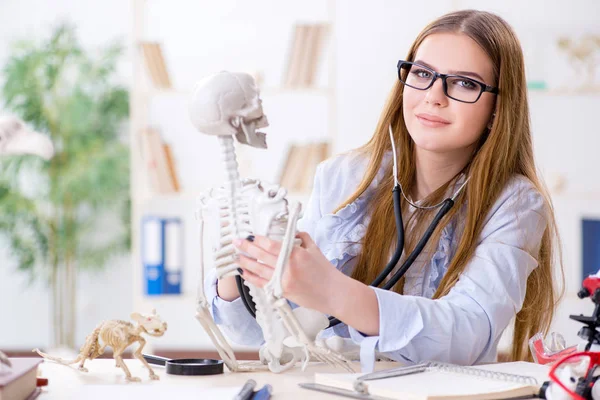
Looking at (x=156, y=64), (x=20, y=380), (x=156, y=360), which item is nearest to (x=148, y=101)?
(x=156, y=64)

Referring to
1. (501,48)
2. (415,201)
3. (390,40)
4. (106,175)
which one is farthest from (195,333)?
(501,48)

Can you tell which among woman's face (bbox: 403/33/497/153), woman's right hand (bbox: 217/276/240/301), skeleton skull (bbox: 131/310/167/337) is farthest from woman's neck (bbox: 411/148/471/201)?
skeleton skull (bbox: 131/310/167/337)

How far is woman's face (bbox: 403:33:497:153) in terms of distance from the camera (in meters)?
1.64

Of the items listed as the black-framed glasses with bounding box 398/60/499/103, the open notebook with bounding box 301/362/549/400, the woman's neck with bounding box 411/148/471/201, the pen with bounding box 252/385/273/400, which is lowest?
the pen with bounding box 252/385/273/400

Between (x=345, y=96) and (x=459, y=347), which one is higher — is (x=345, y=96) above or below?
above

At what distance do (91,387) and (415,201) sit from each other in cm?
88

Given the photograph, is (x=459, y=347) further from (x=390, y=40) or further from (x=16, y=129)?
(x=390, y=40)

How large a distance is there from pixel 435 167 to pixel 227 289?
0.58m

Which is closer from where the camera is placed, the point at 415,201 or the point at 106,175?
the point at 415,201

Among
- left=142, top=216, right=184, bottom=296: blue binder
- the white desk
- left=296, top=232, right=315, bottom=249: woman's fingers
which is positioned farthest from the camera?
left=142, top=216, right=184, bottom=296: blue binder

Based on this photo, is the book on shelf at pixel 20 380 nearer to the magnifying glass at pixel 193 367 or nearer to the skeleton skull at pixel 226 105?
the magnifying glass at pixel 193 367

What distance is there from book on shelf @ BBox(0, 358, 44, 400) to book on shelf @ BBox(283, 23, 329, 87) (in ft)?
10.2

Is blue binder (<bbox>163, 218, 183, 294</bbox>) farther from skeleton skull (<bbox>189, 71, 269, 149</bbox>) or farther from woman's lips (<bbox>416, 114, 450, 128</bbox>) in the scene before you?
skeleton skull (<bbox>189, 71, 269, 149</bbox>)

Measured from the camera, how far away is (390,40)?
439 cm
